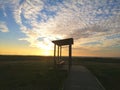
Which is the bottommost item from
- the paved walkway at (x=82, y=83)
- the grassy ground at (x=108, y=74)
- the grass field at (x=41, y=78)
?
the grassy ground at (x=108, y=74)

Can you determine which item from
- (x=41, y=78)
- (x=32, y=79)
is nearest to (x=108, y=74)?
(x=41, y=78)

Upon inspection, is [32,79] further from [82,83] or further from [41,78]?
[82,83]

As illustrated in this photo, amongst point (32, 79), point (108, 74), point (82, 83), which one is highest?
point (82, 83)

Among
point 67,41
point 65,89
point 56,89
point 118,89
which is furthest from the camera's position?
point 67,41

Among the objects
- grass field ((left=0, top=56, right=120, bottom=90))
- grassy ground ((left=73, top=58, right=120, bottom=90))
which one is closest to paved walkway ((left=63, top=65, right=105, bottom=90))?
grass field ((left=0, top=56, right=120, bottom=90))

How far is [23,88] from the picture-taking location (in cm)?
1087

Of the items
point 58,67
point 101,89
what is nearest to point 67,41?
point 58,67

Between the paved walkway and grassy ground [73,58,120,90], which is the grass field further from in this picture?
the paved walkway

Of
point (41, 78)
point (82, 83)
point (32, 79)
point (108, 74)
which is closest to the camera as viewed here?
point (82, 83)

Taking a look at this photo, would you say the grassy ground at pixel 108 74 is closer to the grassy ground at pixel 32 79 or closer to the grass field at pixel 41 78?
the grass field at pixel 41 78

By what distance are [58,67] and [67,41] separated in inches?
142

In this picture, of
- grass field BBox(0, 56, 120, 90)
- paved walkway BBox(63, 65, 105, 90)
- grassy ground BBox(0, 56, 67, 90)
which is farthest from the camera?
grass field BBox(0, 56, 120, 90)

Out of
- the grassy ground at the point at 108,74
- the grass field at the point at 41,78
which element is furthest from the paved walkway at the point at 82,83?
the grassy ground at the point at 108,74

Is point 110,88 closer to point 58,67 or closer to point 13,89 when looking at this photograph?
point 13,89
